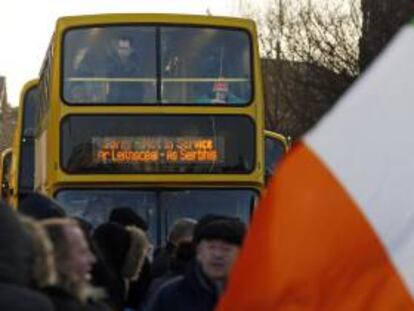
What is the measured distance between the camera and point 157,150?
1400cm

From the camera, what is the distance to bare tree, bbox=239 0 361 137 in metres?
36.8

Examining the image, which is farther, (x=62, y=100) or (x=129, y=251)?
(x=62, y=100)

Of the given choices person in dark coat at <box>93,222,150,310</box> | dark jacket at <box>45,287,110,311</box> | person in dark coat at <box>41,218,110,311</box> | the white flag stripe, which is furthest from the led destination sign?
the white flag stripe

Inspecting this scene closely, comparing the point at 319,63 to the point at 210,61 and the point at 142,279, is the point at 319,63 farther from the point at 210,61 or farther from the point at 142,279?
the point at 142,279

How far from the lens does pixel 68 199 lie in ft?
45.2

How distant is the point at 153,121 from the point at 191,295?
822 centimetres

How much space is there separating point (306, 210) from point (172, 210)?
1081cm

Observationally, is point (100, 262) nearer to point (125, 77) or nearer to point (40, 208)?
point (40, 208)

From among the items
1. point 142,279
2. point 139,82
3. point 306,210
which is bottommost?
point 142,279

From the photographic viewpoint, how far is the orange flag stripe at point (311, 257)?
3.24 metres

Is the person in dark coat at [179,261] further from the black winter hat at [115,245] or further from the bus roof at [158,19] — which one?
the bus roof at [158,19]

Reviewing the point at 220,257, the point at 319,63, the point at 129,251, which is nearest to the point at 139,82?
the point at 129,251

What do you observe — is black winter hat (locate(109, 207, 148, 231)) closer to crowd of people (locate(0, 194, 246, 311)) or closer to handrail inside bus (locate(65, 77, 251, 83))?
crowd of people (locate(0, 194, 246, 311))

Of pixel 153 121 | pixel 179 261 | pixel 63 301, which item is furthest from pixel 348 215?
pixel 153 121
